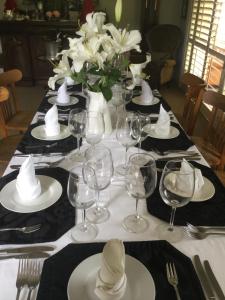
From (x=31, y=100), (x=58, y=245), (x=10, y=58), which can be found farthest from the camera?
(x=10, y=58)

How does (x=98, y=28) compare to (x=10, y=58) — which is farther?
(x=10, y=58)

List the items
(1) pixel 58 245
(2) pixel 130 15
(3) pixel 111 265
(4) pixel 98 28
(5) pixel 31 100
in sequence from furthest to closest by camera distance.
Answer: (2) pixel 130 15, (5) pixel 31 100, (4) pixel 98 28, (1) pixel 58 245, (3) pixel 111 265

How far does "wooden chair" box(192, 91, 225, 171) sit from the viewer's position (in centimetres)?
159

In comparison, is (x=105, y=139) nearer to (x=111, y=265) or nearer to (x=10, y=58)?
(x=111, y=265)

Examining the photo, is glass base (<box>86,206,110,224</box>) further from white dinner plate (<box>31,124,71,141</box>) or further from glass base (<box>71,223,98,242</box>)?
white dinner plate (<box>31,124,71,141</box>)

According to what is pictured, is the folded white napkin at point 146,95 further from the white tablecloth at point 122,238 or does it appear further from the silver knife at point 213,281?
the silver knife at point 213,281

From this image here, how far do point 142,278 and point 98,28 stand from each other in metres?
0.91

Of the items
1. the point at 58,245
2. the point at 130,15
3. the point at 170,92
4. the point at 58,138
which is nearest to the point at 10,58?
the point at 130,15

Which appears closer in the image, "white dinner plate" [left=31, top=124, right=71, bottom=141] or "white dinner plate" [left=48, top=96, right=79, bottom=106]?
"white dinner plate" [left=31, top=124, right=71, bottom=141]

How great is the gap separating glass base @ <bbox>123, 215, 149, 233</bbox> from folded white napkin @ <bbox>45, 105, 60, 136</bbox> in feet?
2.08

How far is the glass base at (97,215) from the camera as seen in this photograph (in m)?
0.81

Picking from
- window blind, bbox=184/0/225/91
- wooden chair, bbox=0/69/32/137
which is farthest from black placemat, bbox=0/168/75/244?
window blind, bbox=184/0/225/91

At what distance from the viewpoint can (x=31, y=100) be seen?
3.88m

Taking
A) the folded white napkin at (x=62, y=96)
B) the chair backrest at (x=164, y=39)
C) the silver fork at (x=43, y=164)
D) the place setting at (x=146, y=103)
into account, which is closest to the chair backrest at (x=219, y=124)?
the place setting at (x=146, y=103)
